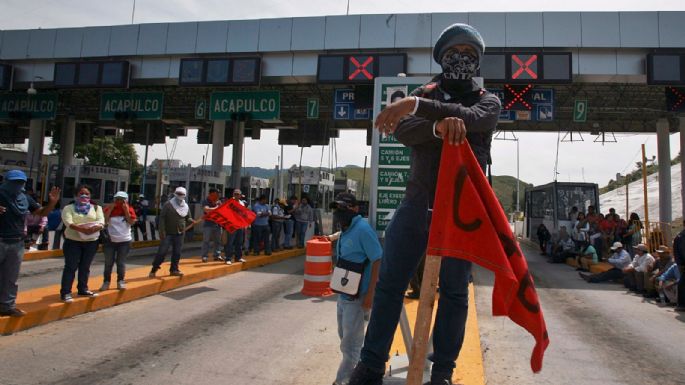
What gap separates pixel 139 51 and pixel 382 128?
17917mm

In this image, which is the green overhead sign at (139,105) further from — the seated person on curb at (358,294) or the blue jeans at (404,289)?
the blue jeans at (404,289)

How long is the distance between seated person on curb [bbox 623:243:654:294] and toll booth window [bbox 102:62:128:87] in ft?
54.6

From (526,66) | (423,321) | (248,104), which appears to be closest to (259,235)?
(248,104)

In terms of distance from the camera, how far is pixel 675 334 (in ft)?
22.0

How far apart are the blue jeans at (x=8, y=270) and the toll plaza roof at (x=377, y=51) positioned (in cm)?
1048

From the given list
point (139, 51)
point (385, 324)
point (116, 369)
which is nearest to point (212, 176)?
point (139, 51)

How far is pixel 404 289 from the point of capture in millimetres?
2393

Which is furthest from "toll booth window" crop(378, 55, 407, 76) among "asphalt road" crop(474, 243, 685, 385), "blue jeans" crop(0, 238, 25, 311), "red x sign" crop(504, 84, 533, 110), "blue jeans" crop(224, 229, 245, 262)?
"blue jeans" crop(0, 238, 25, 311)

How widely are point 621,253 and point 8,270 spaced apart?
13.2m

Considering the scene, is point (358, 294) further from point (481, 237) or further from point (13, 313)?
point (13, 313)

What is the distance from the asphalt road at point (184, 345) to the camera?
4.32 metres

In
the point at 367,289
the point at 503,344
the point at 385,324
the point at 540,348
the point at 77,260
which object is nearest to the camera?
the point at 540,348

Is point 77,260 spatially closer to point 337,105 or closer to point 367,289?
point 367,289

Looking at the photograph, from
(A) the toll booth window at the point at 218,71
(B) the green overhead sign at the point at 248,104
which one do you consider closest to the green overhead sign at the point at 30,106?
(B) the green overhead sign at the point at 248,104
